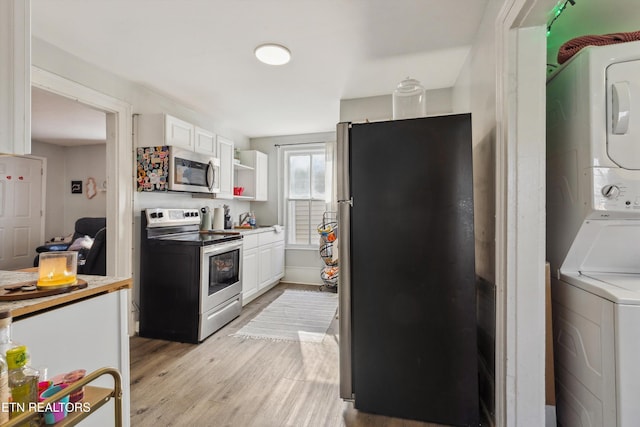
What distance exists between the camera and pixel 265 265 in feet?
13.9

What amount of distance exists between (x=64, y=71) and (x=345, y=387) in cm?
302

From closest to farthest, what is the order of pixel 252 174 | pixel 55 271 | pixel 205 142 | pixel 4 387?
pixel 4 387 < pixel 55 271 < pixel 205 142 < pixel 252 174

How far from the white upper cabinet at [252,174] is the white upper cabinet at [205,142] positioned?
0.98m

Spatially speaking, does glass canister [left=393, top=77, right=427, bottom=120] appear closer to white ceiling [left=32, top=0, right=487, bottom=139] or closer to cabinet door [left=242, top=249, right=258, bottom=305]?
white ceiling [left=32, top=0, right=487, bottom=139]

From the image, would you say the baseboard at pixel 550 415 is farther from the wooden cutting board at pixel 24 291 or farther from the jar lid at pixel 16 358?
the wooden cutting board at pixel 24 291

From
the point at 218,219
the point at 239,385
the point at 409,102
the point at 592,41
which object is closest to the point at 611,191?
the point at 592,41

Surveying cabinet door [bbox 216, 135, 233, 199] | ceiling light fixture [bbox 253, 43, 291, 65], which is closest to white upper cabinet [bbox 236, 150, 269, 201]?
cabinet door [bbox 216, 135, 233, 199]

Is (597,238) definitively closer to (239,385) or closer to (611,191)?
(611,191)

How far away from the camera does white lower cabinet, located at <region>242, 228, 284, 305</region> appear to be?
12.2 feet

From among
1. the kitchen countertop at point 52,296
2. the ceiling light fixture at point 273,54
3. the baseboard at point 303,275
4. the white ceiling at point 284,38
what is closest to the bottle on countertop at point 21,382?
the kitchen countertop at point 52,296

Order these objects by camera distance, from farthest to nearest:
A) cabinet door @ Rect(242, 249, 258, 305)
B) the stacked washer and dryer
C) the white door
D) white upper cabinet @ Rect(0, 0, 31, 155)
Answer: the white door, cabinet door @ Rect(242, 249, 258, 305), the stacked washer and dryer, white upper cabinet @ Rect(0, 0, 31, 155)

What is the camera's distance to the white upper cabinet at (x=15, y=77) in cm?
91

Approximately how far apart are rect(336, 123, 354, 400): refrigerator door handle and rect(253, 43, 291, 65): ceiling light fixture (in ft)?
3.07

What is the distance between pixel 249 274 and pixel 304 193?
1744 mm
